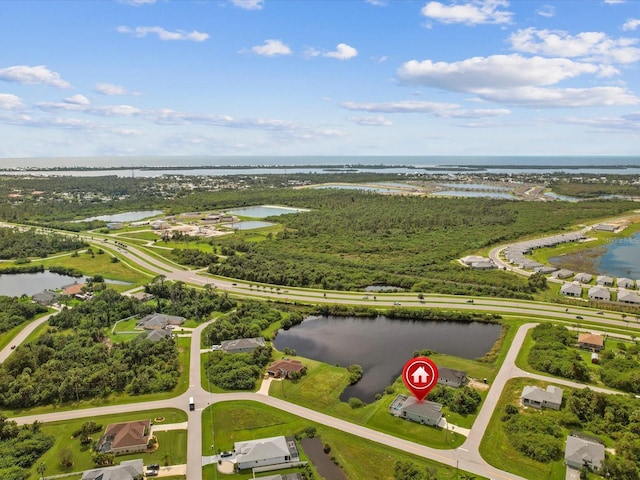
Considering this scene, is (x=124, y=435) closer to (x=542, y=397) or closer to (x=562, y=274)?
(x=542, y=397)

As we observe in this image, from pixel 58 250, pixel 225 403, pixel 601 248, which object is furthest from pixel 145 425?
pixel 601 248

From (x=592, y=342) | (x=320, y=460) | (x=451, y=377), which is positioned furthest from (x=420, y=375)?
(x=592, y=342)

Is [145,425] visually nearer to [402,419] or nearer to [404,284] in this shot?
[402,419]

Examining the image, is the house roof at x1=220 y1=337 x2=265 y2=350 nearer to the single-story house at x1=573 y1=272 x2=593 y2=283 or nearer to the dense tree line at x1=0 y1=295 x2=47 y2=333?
the dense tree line at x1=0 y1=295 x2=47 y2=333

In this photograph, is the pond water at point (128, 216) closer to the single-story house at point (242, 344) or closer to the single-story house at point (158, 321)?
the single-story house at point (158, 321)

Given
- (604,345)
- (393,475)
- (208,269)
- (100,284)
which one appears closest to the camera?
(393,475)

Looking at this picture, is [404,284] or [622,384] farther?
[404,284]
